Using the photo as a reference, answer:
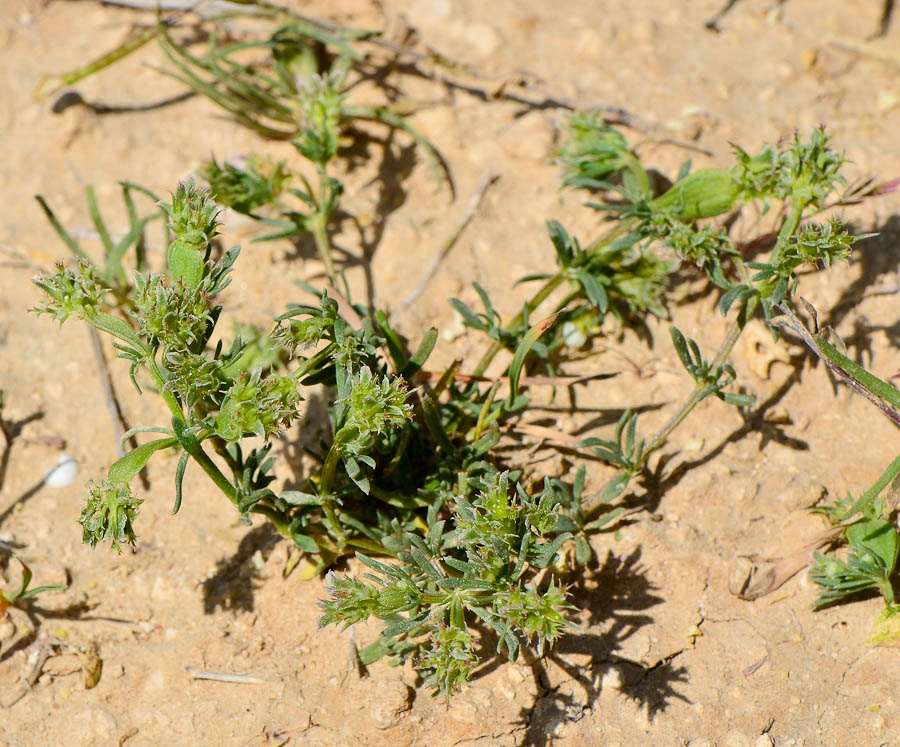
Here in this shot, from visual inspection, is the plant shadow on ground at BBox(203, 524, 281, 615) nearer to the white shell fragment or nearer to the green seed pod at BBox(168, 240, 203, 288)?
the white shell fragment

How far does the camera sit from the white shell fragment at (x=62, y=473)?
10.6 ft

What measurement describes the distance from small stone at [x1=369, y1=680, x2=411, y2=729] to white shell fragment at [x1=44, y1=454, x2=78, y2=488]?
145 cm

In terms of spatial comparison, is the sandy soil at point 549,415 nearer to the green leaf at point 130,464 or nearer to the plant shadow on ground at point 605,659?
the plant shadow on ground at point 605,659

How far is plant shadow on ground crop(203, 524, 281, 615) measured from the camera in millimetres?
3006

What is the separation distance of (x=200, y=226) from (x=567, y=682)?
6.11 feet

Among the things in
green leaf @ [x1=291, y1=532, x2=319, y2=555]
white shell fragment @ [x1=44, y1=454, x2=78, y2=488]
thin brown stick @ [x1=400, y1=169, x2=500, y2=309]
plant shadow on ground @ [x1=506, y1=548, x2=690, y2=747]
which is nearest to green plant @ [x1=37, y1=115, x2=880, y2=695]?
green leaf @ [x1=291, y1=532, x2=319, y2=555]

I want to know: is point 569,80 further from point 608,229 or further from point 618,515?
point 618,515

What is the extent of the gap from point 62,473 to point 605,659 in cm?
212

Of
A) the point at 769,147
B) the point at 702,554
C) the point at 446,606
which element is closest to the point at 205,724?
the point at 446,606

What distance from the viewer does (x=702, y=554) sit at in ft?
9.87

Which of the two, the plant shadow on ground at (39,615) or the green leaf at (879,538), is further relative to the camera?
the plant shadow on ground at (39,615)

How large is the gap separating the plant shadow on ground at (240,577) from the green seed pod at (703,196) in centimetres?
194

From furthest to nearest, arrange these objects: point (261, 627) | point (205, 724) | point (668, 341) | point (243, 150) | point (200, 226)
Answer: point (243, 150) → point (668, 341) → point (261, 627) → point (205, 724) → point (200, 226)

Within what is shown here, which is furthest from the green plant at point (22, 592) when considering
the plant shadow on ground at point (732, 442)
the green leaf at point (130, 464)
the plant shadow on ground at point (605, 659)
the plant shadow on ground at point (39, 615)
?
the plant shadow on ground at point (732, 442)
